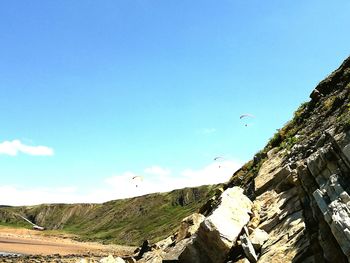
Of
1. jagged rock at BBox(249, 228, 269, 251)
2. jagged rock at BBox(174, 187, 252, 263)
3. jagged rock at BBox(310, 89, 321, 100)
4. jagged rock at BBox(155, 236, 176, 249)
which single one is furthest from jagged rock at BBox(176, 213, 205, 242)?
jagged rock at BBox(310, 89, 321, 100)

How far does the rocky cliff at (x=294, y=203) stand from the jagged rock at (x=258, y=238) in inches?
0.8

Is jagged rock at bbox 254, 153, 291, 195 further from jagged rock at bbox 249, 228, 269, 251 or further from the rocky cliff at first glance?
jagged rock at bbox 249, 228, 269, 251

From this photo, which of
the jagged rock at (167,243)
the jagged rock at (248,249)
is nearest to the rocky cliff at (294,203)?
the jagged rock at (248,249)

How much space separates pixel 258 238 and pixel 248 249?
3.71 ft

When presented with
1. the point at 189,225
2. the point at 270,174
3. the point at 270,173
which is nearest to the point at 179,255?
the point at 189,225

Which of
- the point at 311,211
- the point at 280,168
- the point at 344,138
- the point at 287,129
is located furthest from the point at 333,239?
the point at 287,129

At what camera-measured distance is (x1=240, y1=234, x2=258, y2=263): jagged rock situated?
2122 cm

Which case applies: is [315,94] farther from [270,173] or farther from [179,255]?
[179,255]

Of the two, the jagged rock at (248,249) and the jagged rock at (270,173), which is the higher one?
the jagged rock at (270,173)

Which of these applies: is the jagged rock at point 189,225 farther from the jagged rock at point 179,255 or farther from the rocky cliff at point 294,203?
the jagged rock at point 179,255

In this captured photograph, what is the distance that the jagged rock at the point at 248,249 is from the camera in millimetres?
21219

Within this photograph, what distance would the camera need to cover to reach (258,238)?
886 inches

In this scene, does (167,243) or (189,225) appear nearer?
(189,225)

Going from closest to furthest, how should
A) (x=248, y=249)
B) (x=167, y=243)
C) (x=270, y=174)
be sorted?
(x=248, y=249), (x=270, y=174), (x=167, y=243)
